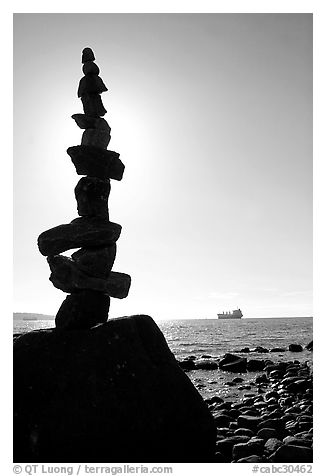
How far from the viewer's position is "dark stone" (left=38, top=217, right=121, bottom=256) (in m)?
8.86

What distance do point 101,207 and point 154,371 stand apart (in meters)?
3.65

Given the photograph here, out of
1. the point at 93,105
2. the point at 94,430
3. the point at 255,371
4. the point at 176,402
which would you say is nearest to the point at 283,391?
the point at 255,371

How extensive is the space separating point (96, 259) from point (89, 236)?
505 mm

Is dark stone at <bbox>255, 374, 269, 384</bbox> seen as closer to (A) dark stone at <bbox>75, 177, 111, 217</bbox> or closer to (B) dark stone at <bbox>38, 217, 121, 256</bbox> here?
(B) dark stone at <bbox>38, 217, 121, 256</bbox>

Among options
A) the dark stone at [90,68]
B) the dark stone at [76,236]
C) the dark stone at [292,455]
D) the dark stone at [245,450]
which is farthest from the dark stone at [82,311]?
the dark stone at [90,68]

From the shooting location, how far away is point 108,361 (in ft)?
24.2

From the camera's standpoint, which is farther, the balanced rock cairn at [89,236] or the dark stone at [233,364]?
the dark stone at [233,364]

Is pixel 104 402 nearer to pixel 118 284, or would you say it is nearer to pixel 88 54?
pixel 118 284

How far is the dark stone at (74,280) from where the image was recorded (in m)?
8.70

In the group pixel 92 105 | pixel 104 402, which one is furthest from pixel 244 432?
pixel 92 105

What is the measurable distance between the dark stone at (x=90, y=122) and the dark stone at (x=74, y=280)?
9.74 feet

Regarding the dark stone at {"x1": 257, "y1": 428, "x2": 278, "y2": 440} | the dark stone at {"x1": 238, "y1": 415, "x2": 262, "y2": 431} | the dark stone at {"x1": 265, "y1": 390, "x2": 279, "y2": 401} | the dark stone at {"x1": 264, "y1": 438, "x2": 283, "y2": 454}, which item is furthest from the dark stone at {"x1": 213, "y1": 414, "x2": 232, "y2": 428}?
the dark stone at {"x1": 265, "y1": 390, "x2": 279, "y2": 401}

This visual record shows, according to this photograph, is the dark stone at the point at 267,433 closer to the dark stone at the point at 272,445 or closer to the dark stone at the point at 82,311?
the dark stone at the point at 272,445
